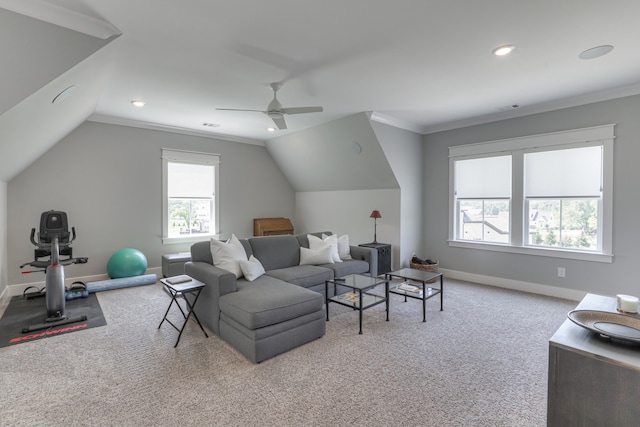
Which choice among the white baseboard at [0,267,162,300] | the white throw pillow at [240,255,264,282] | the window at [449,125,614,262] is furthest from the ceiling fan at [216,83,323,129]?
the white baseboard at [0,267,162,300]

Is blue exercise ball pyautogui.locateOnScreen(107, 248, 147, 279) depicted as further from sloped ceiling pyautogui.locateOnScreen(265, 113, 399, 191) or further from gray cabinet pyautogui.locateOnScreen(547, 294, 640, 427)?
gray cabinet pyautogui.locateOnScreen(547, 294, 640, 427)

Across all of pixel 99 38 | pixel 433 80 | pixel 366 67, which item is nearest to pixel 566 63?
pixel 433 80

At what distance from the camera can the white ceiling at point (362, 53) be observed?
2240 millimetres

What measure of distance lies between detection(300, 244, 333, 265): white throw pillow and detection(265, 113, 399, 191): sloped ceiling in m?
1.91

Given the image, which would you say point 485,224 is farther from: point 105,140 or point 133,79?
point 105,140

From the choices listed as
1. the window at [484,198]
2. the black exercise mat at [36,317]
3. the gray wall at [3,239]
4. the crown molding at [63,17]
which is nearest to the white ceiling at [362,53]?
the crown molding at [63,17]

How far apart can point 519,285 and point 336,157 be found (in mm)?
3681

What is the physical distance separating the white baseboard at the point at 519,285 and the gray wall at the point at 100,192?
4.72 meters

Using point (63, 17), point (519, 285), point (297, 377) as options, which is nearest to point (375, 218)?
point (519, 285)

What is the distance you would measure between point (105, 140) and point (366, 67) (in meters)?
4.47

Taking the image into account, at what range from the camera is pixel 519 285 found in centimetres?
479

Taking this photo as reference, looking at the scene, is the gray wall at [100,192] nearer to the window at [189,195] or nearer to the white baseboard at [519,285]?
the window at [189,195]

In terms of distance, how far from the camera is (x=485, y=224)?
206 inches

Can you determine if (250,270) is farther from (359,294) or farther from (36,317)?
(36,317)
